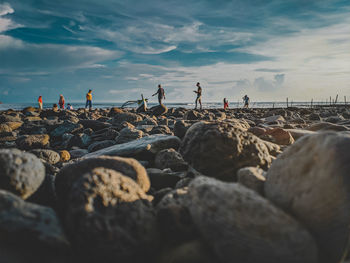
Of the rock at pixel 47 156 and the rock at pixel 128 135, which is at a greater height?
the rock at pixel 128 135

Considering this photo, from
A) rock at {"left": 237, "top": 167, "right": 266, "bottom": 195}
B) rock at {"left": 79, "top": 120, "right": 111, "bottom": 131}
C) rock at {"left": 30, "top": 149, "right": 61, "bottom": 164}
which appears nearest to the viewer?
rock at {"left": 237, "top": 167, "right": 266, "bottom": 195}

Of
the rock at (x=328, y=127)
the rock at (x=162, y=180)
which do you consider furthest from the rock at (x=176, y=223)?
the rock at (x=328, y=127)

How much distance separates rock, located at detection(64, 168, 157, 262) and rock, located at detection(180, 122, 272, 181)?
3.38 feet

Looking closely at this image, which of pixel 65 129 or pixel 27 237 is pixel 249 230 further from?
pixel 65 129

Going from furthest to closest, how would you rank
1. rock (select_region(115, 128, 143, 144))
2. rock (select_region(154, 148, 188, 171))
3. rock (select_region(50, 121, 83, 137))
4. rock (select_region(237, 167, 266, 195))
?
rock (select_region(50, 121, 83, 137))
rock (select_region(115, 128, 143, 144))
rock (select_region(154, 148, 188, 171))
rock (select_region(237, 167, 266, 195))

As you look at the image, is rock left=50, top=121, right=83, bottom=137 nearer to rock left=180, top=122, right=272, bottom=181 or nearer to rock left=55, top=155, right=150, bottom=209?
rock left=55, top=155, right=150, bottom=209

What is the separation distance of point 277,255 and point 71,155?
196 inches

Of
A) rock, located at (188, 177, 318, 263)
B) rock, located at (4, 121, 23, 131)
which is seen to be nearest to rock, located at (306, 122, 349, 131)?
rock, located at (188, 177, 318, 263)

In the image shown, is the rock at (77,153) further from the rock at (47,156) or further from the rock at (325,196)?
the rock at (325,196)

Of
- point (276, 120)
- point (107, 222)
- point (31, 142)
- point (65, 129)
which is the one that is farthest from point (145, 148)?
point (276, 120)

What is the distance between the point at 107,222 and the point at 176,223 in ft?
1.54

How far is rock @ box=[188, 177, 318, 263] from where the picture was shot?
1.36 metres

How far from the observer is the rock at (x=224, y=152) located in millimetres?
2512

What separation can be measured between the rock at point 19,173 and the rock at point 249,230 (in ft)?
4.22
